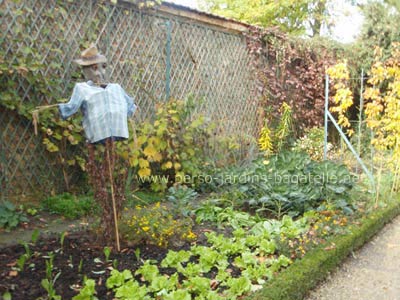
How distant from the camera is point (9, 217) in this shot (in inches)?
137

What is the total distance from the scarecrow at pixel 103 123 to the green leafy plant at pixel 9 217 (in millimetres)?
923

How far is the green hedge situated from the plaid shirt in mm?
1331

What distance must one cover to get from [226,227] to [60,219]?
4.98 ft

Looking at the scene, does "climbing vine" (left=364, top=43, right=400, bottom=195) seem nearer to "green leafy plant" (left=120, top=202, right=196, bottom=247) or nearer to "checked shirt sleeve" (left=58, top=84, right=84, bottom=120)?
"green leafy plant" (left=120, top=202, right=196, bottom=247)

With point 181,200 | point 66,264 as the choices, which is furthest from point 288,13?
point 66,264

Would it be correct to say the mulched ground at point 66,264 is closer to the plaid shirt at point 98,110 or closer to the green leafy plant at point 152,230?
the green leafy plant at point 152,230

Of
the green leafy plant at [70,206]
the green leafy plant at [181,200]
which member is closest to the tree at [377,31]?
the green leafy plant at [181,200]

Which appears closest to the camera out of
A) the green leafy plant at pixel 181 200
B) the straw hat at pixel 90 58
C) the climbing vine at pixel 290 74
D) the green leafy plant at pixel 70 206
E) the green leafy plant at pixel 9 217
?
the straw hat at pixel 90 58

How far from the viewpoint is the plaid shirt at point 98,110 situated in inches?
104

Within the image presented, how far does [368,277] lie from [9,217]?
2900 millimetres

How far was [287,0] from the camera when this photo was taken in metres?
13.2

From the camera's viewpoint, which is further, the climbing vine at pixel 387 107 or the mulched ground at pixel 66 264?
the climbing vine at pixel 387 107

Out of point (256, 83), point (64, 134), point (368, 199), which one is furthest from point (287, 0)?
point (64, 134)

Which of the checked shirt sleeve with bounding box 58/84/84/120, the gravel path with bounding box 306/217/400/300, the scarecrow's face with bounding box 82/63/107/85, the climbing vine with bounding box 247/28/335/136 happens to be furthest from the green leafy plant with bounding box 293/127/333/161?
the checked shirt sleeve with bounding box 58/84/84/120
